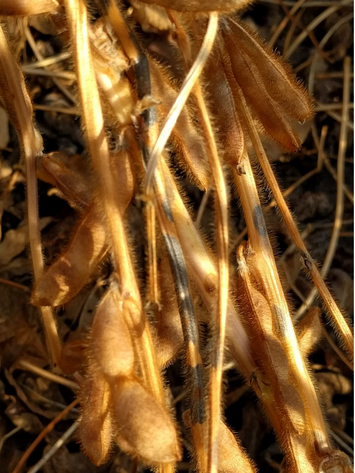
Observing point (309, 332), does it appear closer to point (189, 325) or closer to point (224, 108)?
point (189, 325)

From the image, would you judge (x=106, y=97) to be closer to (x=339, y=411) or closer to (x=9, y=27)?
(x=9, y=27)

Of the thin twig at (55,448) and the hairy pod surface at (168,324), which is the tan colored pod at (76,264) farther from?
the thin twig at (55,448)

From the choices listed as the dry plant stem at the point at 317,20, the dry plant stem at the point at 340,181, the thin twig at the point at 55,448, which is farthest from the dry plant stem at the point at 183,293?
the dry plant stem at the point at 317,20

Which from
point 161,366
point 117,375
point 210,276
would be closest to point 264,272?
point 210,276

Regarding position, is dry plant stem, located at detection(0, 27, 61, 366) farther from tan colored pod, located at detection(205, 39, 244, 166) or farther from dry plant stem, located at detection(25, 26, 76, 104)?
dry plant stem, located at detection(25, 26, 76, 104)

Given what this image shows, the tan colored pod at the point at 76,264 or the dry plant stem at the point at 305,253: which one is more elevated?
the tan colored pod at the point at 76,264

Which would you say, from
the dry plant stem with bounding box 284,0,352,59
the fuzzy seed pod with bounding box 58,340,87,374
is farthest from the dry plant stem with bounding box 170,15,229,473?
the dry plant stem with bounding box 284,0,352,59

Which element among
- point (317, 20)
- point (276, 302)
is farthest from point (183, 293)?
point (317, 20)

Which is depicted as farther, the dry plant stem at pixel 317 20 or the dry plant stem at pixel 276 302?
the dry plant stem at pixel 317 20
